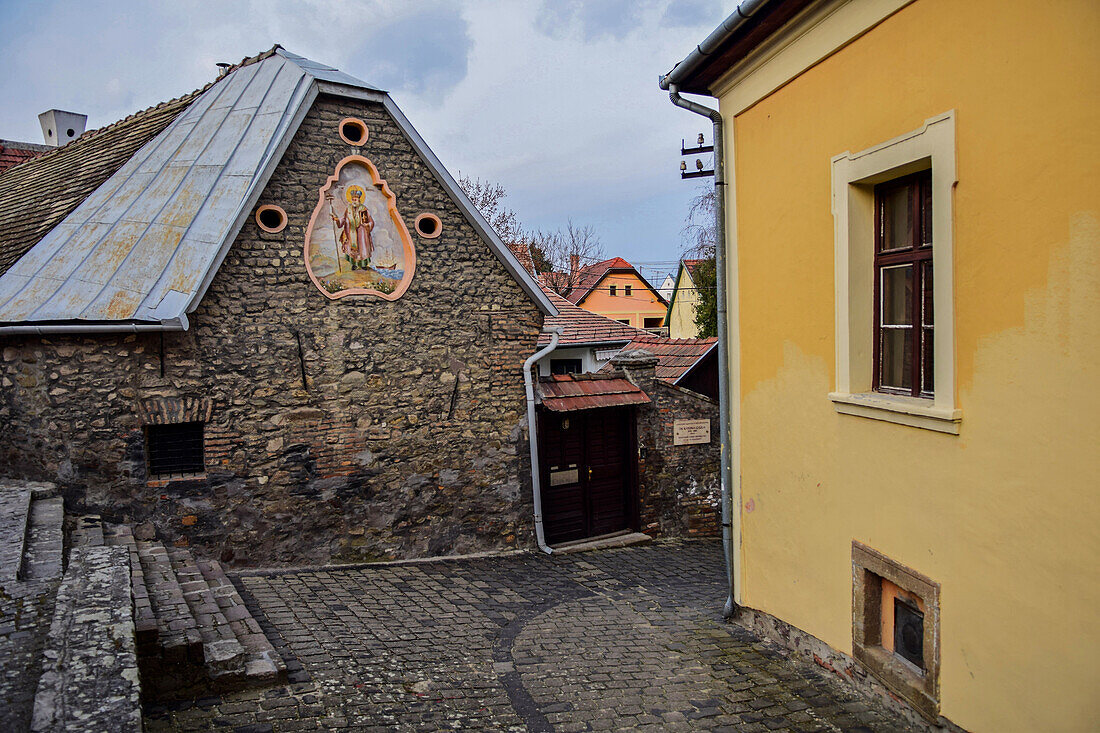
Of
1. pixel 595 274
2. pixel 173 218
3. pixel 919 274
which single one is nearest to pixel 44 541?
pixel 173 218

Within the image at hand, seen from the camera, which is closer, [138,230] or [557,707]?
[557,707]

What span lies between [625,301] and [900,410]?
41171 millimetres

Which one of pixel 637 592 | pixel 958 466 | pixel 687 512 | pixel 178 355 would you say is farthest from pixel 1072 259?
pixel 687 512

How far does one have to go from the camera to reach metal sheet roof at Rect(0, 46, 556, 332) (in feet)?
24.6

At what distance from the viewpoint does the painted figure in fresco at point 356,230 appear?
8727 millimetres

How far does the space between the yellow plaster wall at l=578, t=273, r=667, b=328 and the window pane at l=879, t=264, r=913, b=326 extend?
3780 cm

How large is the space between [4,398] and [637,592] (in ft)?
23.2

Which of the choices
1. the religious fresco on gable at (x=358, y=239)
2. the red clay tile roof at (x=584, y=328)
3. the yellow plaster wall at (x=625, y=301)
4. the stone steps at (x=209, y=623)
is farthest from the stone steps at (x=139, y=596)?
the yellow plaster wall at (x=625, y=301)

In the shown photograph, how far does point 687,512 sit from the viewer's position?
37.6 feet

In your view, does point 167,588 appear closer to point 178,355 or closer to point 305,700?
point 305,700

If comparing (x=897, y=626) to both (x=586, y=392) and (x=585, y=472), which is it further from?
(x=585, y=472)

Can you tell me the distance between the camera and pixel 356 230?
881 cm

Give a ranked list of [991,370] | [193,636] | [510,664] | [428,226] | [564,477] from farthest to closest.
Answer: [564,477] < [428,226] < [510,664] < [193,636] < [991,370]

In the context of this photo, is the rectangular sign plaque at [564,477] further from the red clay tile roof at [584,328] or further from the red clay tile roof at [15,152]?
the red clay tile roof at [15,152]
